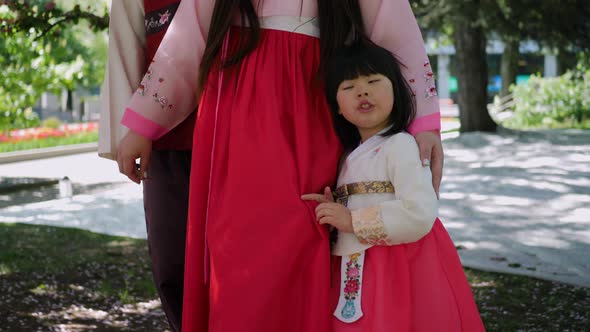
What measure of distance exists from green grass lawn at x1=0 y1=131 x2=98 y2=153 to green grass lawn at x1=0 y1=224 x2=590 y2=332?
9.26 meters

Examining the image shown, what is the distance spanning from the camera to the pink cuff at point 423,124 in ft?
7.26

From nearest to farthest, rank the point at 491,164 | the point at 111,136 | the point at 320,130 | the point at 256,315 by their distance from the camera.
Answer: the point at 256,315 < the point at 320,130 < the point at 111,136 < the point at 491,164

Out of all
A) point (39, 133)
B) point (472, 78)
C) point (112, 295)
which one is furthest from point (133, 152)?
point (39, 133)

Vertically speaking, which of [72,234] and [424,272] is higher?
[424,272]

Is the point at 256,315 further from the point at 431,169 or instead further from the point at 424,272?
the point at 431,169

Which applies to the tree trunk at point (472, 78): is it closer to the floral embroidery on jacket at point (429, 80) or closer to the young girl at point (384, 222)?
the floral embroidery on jacket at point (429, 80)

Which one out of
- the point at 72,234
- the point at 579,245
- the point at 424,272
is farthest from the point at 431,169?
the point at 72,234

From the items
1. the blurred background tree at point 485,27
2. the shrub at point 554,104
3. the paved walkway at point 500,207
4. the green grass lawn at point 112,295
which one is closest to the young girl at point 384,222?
the green grass lawn at point 112,295

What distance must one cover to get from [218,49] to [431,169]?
702 mm

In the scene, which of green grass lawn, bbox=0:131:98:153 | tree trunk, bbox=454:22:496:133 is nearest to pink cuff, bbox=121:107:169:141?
tree trunk, bbox=454:22:496:133

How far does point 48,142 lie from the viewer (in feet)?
52.0

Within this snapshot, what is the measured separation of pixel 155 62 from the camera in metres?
2.32

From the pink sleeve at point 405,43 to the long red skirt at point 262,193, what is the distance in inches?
7.6

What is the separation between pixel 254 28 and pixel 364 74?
350 millimetres
